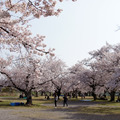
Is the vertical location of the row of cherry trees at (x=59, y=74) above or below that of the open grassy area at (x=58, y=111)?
above

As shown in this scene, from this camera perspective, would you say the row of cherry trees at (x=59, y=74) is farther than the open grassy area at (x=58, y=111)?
Yes

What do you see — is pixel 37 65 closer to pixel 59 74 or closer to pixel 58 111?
pixel 58 111

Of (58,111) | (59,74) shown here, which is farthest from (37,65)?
(59,74)

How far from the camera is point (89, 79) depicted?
3450cm

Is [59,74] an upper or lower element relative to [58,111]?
upper

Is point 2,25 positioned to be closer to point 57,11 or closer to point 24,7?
point 24,7

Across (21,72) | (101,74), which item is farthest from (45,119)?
(101,74)

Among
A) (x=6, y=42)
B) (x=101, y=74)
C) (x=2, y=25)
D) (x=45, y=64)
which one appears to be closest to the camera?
(x=2, y=25)

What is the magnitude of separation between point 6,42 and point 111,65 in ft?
65.4

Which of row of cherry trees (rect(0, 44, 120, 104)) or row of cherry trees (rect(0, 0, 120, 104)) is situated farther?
row of cherry trees (rect(0, 44, 120, 104))

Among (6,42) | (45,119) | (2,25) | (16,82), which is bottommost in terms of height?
(45,119)

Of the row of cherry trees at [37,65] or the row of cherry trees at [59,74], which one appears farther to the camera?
the row of cherry trees at [59,74]

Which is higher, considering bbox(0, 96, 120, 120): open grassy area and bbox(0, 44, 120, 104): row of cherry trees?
bbox(0, 44, 120, 104): row of cherry trees

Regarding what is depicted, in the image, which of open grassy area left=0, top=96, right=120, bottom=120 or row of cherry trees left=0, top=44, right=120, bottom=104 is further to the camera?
row of cherry trees left=0, top=44, right=120, bottom=104
